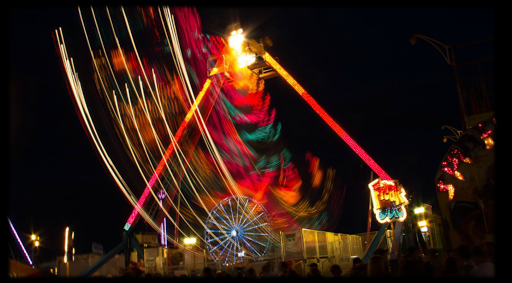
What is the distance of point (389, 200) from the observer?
18750 millimetres

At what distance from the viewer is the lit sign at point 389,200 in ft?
61.0

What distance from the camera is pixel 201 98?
21.9 metres

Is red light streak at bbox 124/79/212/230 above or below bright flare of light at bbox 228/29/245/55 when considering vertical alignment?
below

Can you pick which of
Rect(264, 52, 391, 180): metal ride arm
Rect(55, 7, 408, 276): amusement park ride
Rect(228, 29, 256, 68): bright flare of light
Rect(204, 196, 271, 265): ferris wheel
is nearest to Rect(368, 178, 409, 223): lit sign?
Rect(55, 7, 408, 276): amusement park ride

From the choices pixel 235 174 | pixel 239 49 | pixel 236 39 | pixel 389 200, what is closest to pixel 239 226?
pixel 235 174

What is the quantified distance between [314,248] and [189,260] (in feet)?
15.9

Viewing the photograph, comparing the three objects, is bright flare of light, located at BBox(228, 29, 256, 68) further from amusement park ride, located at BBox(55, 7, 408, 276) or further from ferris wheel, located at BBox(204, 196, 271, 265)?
ferris wheel, located at BBox(204, 196, 271, 265)

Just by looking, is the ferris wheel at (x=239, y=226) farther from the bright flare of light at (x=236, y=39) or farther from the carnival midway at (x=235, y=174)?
the bright flare of light at (x=236, y=39)

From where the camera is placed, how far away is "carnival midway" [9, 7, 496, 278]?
471 inches

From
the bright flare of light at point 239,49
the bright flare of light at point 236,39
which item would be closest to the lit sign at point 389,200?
the bright flare of light at point 239,49

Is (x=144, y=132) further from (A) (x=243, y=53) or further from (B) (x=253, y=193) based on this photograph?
(B) (x=253, y=193)

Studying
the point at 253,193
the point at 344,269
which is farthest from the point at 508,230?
the point at 253,193

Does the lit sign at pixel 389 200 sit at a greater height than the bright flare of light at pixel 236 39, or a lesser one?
lesser

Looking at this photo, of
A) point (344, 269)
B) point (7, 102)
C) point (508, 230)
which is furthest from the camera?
point (344, 269)
